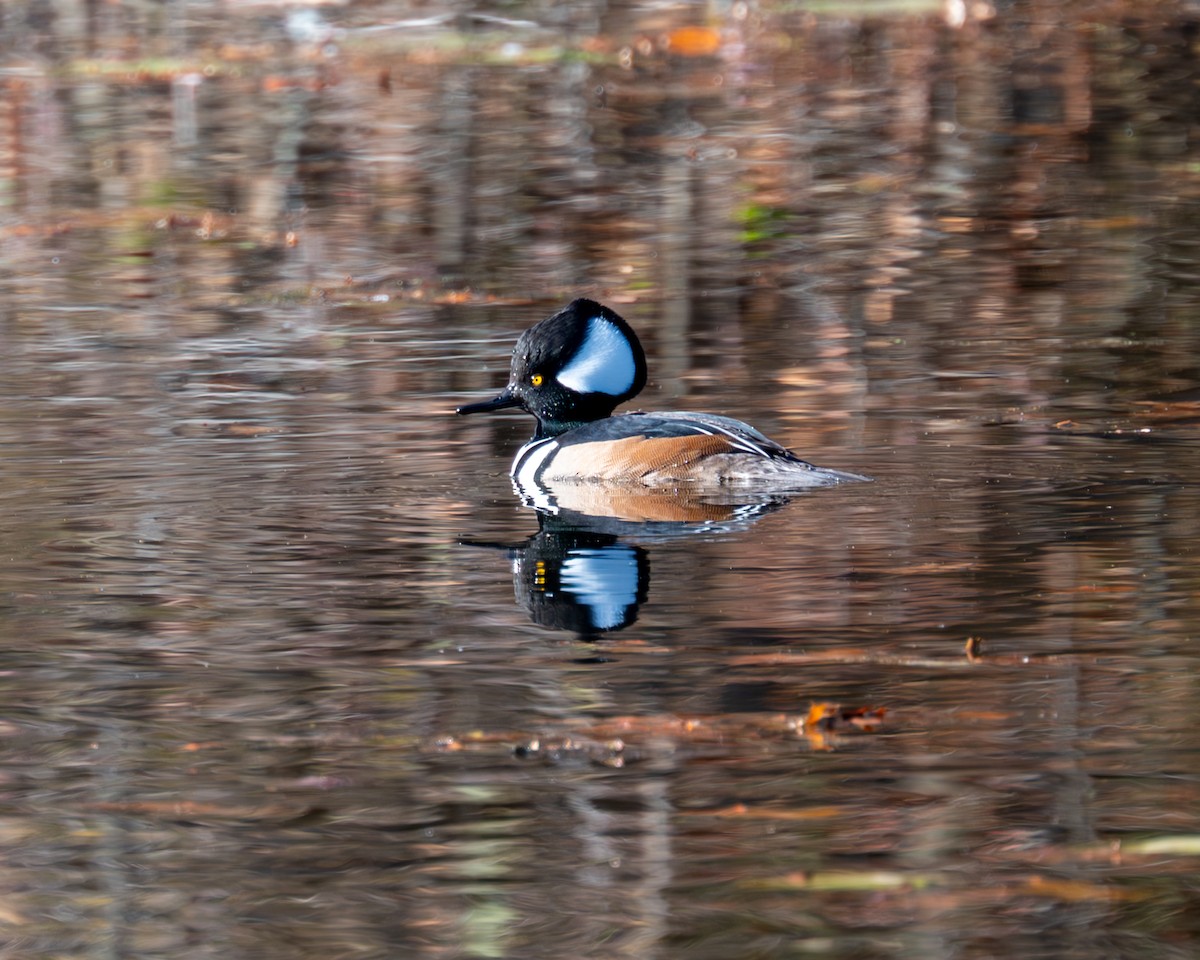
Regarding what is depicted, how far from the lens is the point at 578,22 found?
27.1 metres

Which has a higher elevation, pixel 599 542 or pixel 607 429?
pixel 607 429

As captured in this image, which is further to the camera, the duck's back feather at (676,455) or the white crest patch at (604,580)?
the duck's back feather at (676,455)

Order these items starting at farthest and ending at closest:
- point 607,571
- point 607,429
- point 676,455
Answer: point 607,429
point 676,455
point 607,571

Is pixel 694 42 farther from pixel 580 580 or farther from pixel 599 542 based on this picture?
pixel 580 580

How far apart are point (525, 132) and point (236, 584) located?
42.9ft

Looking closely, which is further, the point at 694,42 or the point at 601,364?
the point at 694,42

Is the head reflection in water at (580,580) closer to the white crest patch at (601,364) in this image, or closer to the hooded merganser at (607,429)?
the hooded merganser at (607,429)

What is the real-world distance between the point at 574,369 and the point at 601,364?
13 centimetres

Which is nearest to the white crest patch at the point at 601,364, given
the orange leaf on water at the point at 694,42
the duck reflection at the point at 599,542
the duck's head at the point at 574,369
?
the duck's head at the point at 574,369

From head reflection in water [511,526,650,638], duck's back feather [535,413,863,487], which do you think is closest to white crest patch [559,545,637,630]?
head reflection in water [511,526,650,638]

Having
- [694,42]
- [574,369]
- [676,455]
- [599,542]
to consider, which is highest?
[694,42]

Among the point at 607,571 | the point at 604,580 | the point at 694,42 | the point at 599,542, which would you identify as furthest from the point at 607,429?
the point at 694,42

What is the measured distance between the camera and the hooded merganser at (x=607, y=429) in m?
8.25

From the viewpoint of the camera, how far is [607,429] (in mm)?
8719
